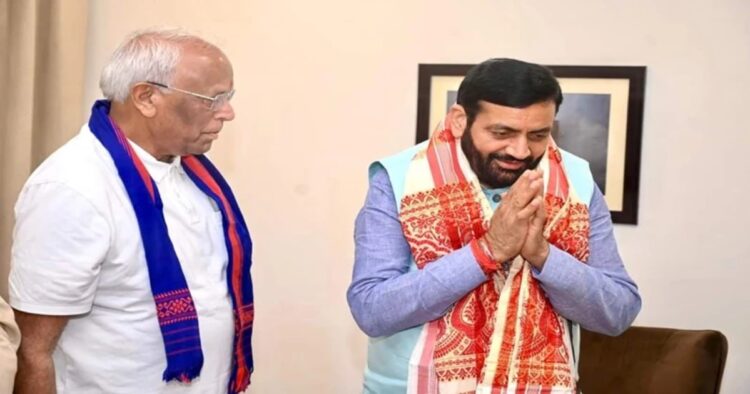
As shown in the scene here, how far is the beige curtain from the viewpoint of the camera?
9.27ft

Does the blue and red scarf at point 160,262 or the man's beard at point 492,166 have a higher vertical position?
the man's beard at point 492,166

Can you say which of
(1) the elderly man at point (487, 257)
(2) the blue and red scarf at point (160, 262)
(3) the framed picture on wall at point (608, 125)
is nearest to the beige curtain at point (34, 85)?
(2) the blue and red scarf at point (160, 262)

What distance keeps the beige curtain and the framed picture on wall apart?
1.75 meters

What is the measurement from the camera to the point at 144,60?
5.71ft

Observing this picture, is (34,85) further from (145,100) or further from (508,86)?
(508,86)

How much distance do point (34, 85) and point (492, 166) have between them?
195 cm

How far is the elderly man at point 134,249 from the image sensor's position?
1.61 metres

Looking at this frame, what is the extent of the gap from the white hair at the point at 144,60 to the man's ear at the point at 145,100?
0.06ft

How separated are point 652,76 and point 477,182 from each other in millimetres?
1362

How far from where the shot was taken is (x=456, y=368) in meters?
1.63

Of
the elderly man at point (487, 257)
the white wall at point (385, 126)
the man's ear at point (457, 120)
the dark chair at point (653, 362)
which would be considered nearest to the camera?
the elderly man at point (487, 257)

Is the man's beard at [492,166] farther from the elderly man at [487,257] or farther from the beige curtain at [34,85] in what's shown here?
the beige curtain at [34,85]

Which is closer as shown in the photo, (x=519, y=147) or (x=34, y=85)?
(x=519, y=147)

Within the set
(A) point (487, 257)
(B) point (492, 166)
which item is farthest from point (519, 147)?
(A) point (487, 257)
